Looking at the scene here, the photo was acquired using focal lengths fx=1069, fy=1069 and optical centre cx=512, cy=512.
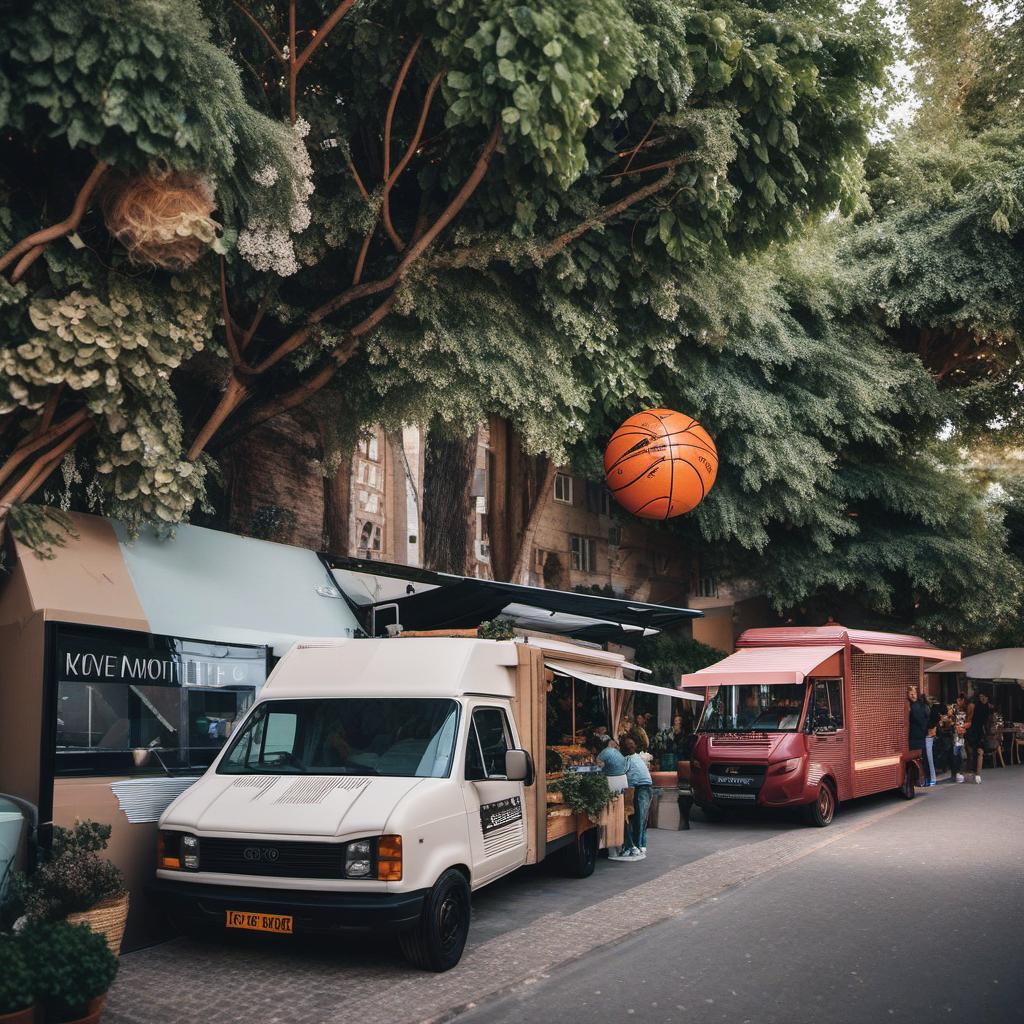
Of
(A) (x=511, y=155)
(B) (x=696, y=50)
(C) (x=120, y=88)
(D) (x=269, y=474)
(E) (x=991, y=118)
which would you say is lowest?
(D) (x=269, y=474)

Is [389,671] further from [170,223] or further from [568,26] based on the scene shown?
[568,26]

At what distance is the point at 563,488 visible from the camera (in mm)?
23500

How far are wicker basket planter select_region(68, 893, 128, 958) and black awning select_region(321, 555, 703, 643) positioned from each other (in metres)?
5.75

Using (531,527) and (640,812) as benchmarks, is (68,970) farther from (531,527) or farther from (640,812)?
(531,527)

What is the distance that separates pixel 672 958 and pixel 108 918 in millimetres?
4059

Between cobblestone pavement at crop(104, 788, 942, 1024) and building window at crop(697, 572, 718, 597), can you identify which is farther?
building window at crop(697, 572, 718, 597)

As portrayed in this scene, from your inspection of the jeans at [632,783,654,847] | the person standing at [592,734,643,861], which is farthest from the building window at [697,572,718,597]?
the jeans at [632,783,654,847]

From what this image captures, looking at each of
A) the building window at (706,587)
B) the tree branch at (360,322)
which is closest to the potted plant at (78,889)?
the tree branch at (360,322)

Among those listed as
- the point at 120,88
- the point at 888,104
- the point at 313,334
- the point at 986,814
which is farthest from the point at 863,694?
the point at 120,88

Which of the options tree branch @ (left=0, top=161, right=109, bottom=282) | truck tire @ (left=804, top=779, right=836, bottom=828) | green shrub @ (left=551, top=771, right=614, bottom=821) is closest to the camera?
tree branch @ (left=0, top=161, right=109, bottom=282)

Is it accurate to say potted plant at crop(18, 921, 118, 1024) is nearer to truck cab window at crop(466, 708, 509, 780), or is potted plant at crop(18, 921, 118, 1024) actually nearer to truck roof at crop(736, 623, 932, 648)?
truck cab window at crop(466, 708, 509, 780)

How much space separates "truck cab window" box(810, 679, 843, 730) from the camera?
1630cm

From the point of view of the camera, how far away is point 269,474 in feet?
49.5

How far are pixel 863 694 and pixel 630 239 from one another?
948 centimetres
